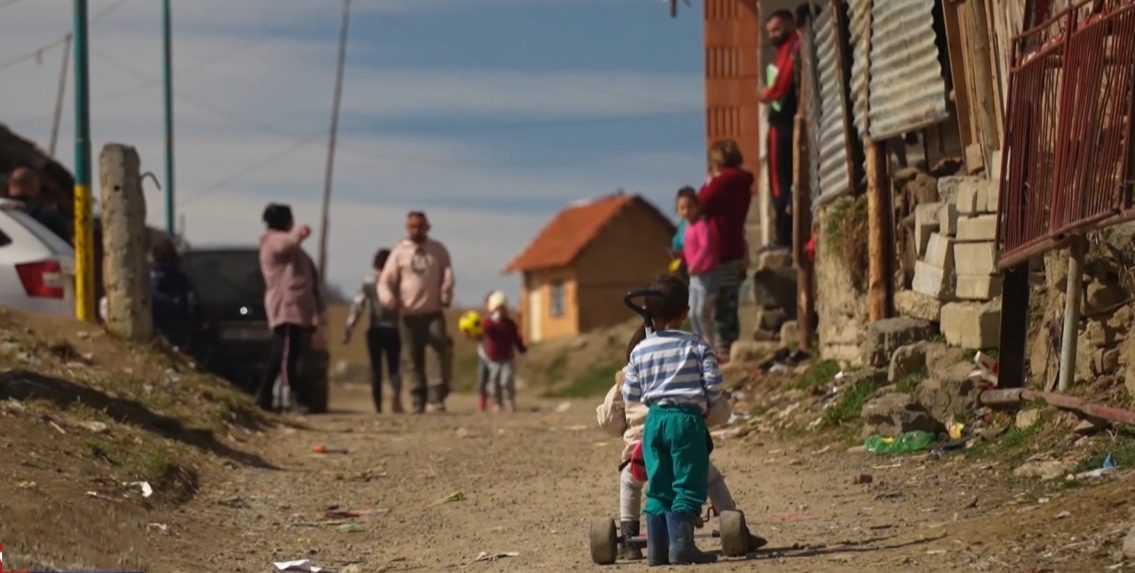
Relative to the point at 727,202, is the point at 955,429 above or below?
below

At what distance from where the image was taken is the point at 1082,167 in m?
10.4

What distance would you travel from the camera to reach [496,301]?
2278 centimetres

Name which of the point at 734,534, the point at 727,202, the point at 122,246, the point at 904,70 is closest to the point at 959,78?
A: the point at 904,70

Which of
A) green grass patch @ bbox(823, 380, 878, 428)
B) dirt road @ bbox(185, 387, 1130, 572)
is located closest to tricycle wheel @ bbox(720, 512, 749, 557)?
dirt road @ bbox(185, 387, 1130, 572)

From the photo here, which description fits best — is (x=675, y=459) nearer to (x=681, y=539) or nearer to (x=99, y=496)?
(x=681, y=539)

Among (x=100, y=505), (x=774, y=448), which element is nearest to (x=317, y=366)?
(x=774, y=448)

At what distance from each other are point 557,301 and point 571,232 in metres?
3.36

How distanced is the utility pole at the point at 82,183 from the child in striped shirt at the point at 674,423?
10040 mm

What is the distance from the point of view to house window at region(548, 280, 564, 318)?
2800 inches

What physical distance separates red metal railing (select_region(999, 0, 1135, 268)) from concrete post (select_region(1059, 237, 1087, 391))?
4.7 inches

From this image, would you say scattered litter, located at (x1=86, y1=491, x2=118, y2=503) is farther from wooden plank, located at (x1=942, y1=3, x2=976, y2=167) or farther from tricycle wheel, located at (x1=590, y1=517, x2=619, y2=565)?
wooden plank, located at (x1=942, y1=3, x2=976, y2=167)

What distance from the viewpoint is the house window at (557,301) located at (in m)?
71.1

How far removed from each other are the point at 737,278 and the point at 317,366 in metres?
5.29

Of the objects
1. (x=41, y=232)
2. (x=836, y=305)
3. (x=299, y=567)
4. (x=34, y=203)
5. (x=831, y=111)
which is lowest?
(x=299, y=567)
